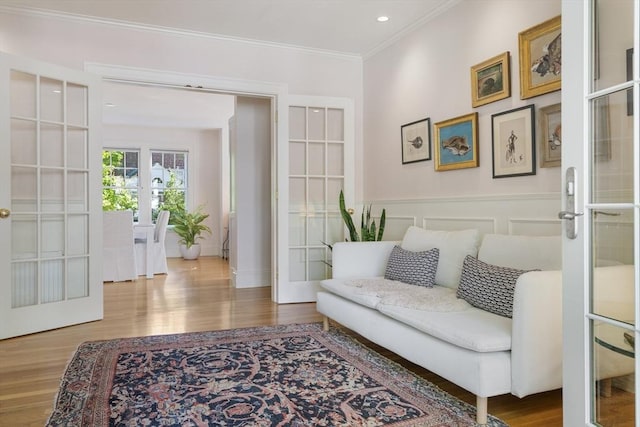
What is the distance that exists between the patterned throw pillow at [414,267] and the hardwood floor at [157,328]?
518 mm

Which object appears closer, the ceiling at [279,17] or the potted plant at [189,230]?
the ceiling at [279,17]

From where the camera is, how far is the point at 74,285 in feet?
12.1

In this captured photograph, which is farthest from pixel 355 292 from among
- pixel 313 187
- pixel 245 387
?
pixel 313 187

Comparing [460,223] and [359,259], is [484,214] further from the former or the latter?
[359,259]

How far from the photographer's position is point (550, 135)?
2.69 metres

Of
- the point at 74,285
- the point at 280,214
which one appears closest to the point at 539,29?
the point at 280,214

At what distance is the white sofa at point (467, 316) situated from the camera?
1.84 metres

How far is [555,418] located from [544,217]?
1.22m

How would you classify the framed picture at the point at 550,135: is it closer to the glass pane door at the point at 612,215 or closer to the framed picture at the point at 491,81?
the framed picture at the point at 491,81

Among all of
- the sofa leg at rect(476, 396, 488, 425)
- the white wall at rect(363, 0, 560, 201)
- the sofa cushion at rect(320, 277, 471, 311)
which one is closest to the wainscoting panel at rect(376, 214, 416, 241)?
the white wall at rect(363, 0, 560, 201)

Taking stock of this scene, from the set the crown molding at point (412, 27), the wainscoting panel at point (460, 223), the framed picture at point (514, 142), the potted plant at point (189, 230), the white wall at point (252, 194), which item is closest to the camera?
the framed picture at point (514, 142)

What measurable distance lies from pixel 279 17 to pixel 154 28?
46.2 inches

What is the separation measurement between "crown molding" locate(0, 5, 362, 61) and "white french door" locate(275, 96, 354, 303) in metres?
0.51

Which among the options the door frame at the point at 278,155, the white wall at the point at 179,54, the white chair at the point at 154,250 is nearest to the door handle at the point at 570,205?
the door frame at the point at 278,155
